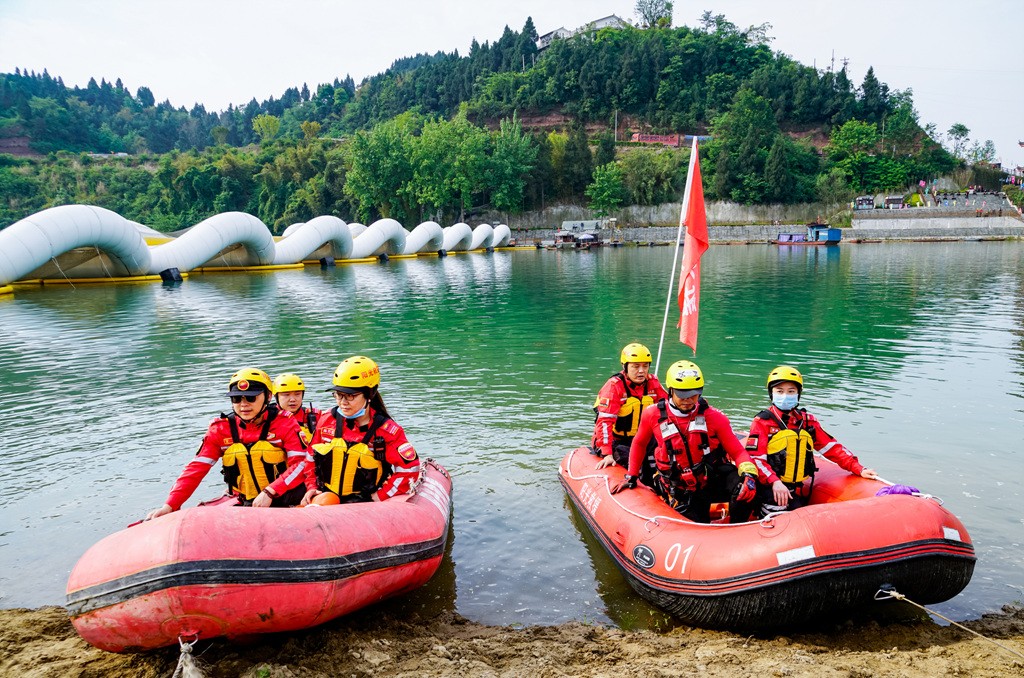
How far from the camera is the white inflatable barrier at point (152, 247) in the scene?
84.1 feet

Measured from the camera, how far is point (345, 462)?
5562 millimetres

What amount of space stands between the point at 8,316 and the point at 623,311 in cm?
2000

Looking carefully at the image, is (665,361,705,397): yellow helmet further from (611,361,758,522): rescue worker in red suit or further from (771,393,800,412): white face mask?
(771,393,800,412): white face mask

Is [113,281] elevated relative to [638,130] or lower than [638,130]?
lower

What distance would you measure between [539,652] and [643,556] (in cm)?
123

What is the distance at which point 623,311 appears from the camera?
21062mm

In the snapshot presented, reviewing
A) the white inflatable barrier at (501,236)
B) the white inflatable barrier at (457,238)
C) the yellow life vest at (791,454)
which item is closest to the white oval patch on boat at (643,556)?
the yellow life vest at (791,454)

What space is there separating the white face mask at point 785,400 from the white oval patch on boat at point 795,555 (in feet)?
5.49

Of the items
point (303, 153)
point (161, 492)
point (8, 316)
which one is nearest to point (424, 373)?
point (161, 492)

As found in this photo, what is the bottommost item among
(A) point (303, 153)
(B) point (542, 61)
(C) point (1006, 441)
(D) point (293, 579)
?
(C) point (1006, 441)

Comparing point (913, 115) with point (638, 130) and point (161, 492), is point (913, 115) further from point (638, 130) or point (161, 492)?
point (161, 492)

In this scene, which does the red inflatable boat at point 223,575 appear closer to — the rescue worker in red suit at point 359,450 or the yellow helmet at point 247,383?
the rescue worker in red suit at point 359,450

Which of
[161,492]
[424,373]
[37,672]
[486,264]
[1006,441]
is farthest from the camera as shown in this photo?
[486,264]

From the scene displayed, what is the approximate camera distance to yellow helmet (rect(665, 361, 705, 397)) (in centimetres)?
564
